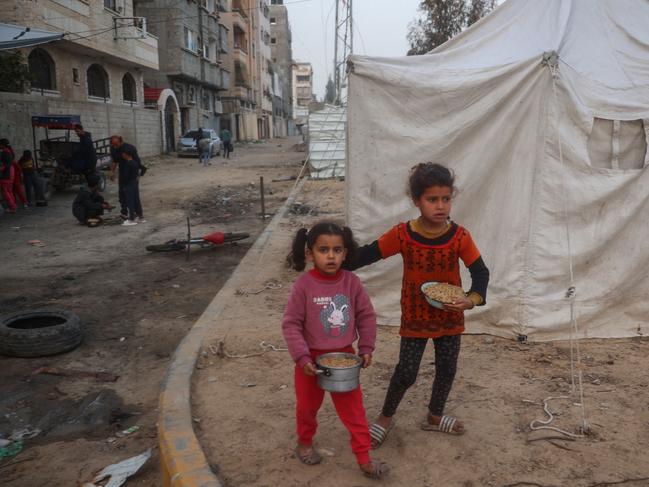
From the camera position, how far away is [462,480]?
2627 mm

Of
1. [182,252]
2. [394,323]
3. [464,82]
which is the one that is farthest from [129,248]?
[464,82]

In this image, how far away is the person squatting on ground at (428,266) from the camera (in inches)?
106

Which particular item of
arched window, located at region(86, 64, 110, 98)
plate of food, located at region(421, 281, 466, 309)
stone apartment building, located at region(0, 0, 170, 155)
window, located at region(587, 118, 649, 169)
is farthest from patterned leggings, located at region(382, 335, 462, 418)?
arched window, located at region(86, 64, 110, 98)

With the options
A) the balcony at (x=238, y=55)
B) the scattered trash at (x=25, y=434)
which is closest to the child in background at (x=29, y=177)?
the scattered trash at (x=25, y=434)

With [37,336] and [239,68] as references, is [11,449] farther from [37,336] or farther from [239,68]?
[239,68]

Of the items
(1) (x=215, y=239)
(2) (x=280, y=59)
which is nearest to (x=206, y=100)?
(1) (x=215, y=239)

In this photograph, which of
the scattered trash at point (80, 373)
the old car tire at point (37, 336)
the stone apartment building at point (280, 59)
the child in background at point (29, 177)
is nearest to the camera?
the scattered trash at point (80, 373)

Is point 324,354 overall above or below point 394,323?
above

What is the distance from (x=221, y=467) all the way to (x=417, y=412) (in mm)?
1187

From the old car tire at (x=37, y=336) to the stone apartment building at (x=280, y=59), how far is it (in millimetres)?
71032

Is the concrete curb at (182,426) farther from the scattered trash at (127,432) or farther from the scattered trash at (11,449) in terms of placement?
the scattered trash at (11,449)

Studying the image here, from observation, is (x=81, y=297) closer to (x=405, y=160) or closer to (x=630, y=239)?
(x=405, y=160)

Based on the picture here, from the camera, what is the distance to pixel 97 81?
2378cm

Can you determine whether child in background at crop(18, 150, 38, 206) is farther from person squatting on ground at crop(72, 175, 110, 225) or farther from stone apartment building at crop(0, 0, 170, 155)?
person squatting on ground at crop(72, 175, 110, 225)
